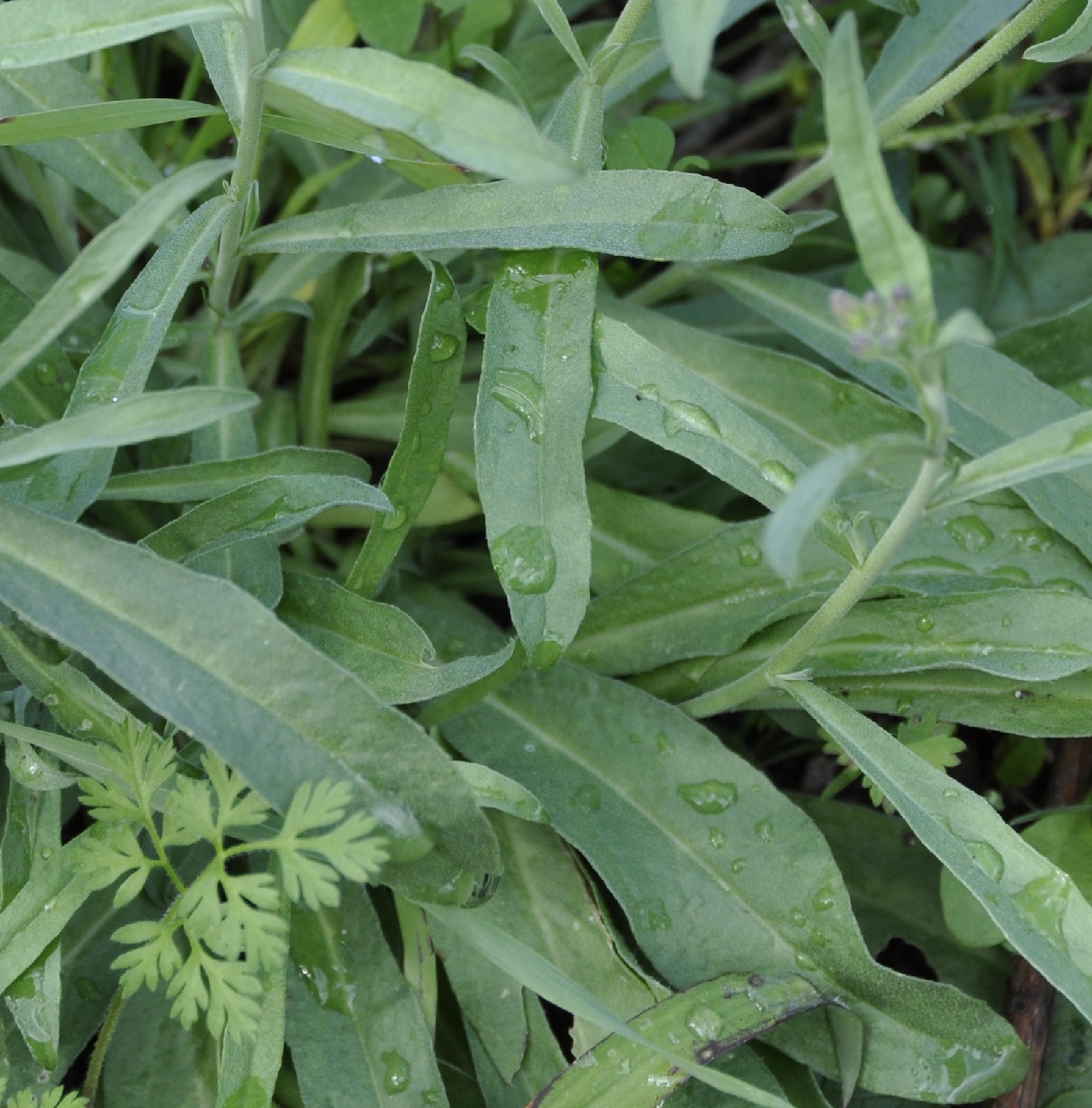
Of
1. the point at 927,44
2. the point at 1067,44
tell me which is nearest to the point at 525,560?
the point at 1067,44

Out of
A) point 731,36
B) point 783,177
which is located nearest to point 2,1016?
point 783,177

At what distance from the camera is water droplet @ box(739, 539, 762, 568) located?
140cm

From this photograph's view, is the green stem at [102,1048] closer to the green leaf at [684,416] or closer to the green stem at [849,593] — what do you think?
the green stem at [849,593]

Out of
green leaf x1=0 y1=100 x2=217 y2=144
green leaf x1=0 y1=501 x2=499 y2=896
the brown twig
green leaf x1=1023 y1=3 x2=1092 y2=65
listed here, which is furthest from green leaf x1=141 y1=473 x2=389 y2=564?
the brown twig

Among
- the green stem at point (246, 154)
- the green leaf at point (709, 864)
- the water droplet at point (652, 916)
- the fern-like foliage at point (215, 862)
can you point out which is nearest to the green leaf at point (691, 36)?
the green stem at point (246, 154)

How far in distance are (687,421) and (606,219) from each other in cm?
23

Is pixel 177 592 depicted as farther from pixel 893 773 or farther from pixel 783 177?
pixel 783 177

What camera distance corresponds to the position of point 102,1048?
1.25 meters

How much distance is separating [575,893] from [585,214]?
0.75 metres

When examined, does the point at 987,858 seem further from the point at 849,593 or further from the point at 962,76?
the point at 962,76

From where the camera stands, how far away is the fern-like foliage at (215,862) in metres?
0.95

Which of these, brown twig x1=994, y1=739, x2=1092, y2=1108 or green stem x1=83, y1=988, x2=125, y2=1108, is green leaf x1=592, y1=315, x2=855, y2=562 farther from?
green stem x1=83, y1=988, x2=125, y2=1108

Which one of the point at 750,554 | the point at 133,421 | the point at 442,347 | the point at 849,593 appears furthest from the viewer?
the point at 750,554

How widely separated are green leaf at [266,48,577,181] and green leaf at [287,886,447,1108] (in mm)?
817
